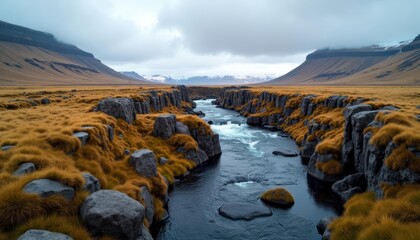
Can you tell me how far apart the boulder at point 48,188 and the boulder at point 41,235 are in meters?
3.68

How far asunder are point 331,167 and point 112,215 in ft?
112

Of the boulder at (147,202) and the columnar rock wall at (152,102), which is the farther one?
the columnar rock wall at (152,102)

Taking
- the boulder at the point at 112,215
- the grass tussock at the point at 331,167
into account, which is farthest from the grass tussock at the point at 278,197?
the boulder at the point at 112,215

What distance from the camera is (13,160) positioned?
2325 centimetres

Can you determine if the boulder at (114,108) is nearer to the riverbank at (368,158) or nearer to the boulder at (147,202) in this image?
the boulder at (147,202)

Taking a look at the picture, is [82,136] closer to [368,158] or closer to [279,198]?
[279,198]

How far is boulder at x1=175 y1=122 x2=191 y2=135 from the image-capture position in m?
58.9

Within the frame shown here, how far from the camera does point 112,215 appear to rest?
65.1 ft

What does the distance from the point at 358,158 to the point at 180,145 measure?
29105 mm

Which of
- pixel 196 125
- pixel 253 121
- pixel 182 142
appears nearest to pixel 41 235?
pixel 182 142

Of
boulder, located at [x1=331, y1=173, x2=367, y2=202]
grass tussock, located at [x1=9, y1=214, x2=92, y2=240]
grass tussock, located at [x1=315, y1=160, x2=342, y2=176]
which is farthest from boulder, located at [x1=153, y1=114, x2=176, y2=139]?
grass tussock, located at [x1=9, y1=214, x2=92, y2=240]

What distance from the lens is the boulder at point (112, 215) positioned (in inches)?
767

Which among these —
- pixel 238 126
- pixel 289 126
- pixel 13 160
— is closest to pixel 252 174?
pixel 13 160

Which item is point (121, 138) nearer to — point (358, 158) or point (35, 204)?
point (35, 204)
